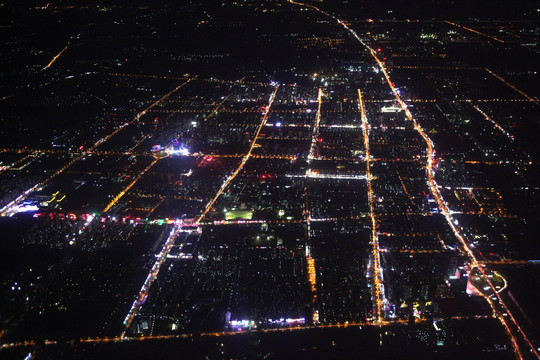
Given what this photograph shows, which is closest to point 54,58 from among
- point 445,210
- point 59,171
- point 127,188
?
point 59,171

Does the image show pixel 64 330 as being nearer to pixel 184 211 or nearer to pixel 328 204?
pixel 184 211

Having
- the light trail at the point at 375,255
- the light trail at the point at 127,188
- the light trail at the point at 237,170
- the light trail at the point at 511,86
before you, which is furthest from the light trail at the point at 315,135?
the light trail at the point at 511,86

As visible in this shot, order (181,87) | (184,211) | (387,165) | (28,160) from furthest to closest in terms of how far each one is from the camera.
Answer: (181,87) < (28,160) < (387,165) < (184,211)

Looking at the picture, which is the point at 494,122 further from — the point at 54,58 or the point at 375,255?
the point at 54,58

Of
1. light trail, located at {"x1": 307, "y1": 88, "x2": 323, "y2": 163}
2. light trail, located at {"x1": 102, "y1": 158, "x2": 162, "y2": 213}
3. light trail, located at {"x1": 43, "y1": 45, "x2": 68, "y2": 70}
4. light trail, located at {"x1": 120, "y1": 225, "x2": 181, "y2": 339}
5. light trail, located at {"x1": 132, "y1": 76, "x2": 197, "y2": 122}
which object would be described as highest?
light trail, located at {"x1": 43, "y1": 45, "x2": 68, "y2": 70}

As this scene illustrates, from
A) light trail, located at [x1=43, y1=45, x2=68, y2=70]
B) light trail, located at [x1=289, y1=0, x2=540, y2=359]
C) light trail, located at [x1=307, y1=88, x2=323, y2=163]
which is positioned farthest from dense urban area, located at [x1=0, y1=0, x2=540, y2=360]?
light trail, located at [x1=43, y1=45, x2=68, y2=70]

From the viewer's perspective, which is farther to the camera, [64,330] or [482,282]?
[482,282]

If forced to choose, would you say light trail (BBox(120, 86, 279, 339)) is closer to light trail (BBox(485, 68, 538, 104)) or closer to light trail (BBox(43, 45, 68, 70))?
light trail (BBox(485, 68, 538, 104))

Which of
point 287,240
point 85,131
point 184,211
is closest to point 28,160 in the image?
point 85,131
